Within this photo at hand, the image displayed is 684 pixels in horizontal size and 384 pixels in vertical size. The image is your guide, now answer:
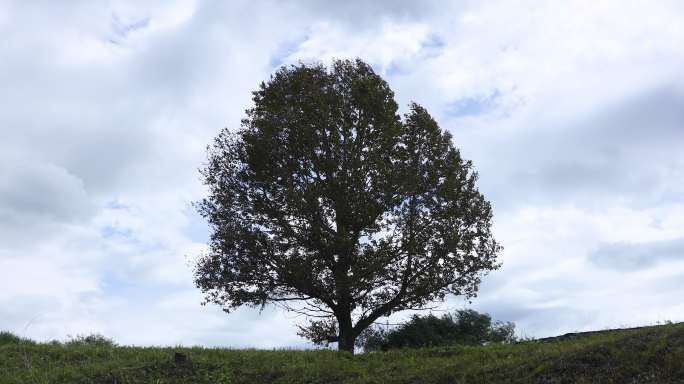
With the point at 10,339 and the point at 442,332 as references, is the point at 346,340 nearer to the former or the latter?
the point at 442,332

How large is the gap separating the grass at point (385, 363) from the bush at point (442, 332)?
263 inches

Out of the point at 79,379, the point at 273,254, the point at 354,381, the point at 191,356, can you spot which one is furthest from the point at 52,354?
the point at 354,381

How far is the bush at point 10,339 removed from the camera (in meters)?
22.3

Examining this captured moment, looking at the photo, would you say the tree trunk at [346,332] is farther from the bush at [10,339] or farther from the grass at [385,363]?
the bush at [10,339]

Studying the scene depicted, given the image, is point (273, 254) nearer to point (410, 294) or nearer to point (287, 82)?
point (410, 294)

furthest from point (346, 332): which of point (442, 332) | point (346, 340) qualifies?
point (442, 332)

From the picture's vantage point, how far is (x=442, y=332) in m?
25.8

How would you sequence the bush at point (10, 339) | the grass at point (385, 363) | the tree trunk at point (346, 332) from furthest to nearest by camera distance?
the tree trunk at point (346, 332), the bush at point (10, 339), the grass at point (385, 363)

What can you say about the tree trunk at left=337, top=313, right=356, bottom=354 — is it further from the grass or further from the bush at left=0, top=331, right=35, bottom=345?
the bush at left=0, top=331, right=35, bottom=345

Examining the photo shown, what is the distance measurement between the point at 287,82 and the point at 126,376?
14.1 m

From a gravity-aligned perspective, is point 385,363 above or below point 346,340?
below

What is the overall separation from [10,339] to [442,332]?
1605cm

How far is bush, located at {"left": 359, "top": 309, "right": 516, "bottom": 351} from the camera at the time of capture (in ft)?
81.8

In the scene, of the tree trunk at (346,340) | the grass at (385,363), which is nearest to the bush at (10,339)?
the grass at (385,363)
